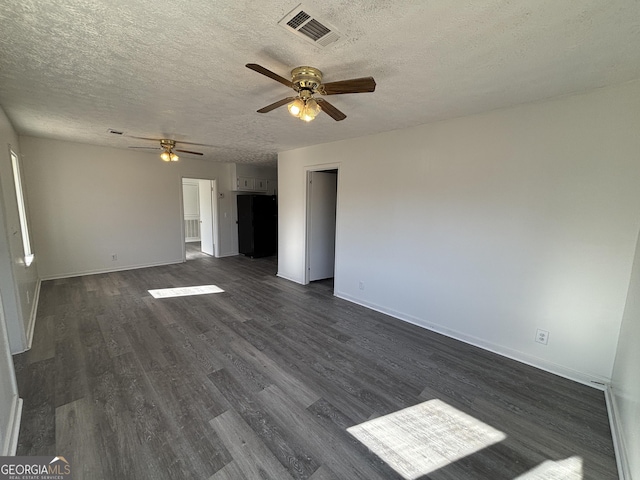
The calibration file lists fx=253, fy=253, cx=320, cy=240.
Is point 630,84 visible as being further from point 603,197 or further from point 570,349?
point 570,349

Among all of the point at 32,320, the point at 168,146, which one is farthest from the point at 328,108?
the point at 32,320

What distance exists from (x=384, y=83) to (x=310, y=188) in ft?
8.64

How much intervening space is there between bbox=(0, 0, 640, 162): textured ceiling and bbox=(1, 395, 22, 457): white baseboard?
2.28 metres

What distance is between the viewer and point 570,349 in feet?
7.25

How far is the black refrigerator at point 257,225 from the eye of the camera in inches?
263

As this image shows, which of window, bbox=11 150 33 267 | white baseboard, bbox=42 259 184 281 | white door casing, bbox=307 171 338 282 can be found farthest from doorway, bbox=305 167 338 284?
window, bbox=11 150 33 267

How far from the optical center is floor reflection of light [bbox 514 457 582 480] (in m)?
1.40

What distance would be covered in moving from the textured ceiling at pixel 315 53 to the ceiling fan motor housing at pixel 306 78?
0.17 feet

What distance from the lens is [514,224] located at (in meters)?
2.42

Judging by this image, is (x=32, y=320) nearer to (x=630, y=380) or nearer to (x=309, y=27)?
(x=309, y=27)

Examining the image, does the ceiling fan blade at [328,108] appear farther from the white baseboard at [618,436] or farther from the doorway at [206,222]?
the doorway at [206,222]

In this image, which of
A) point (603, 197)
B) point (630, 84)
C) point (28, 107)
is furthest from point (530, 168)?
point (28, 107)

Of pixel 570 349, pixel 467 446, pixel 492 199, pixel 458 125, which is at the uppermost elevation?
pixel 458 125

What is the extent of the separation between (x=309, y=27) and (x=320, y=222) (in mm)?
3482
